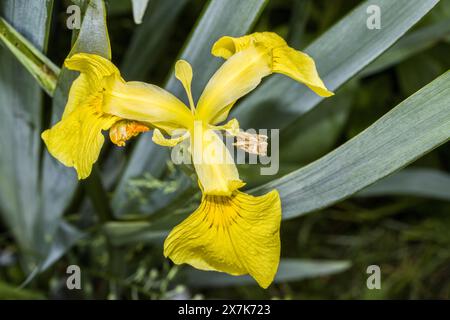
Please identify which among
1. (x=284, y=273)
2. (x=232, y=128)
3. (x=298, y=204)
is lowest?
(x=284, y=273)

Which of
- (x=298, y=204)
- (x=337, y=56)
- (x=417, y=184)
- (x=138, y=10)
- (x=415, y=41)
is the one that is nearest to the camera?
(x=138, y=10)

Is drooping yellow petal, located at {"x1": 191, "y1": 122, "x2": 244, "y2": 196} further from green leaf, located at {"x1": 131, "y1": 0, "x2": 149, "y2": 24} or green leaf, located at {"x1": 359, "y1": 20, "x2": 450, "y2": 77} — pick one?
green leaf, located at {"x1": 359, "y1": 20, "x2": 450, "y2": 77}

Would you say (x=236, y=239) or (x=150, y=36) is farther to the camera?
(x=150, y=36)

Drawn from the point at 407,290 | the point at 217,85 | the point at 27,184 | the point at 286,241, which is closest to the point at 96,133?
the point at 217,85

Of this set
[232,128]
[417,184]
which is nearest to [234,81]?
[232,128]

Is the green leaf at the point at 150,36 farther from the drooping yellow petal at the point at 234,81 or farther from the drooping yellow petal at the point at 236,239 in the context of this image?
the drooping yellow petal at the point at 236,239

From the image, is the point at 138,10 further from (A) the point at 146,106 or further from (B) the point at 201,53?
(B) the point at 201,53
